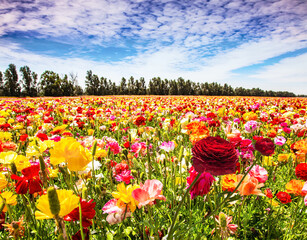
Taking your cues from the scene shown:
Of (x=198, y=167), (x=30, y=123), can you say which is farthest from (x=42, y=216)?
(x=30, y=123)

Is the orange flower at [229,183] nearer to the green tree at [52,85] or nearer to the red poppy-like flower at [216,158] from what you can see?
the red poppy-like flower at [216,158]

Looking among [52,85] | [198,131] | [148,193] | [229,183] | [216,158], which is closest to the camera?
[216,158]

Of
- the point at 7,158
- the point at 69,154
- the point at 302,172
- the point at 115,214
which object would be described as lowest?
the point at 115,214

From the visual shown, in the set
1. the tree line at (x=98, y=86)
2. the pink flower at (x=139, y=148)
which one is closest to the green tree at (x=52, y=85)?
the tree line at (x=98, y=86)

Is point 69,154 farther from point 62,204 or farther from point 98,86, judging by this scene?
point 98,86

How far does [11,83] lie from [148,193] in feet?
197

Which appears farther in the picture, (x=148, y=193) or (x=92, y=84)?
(x=92, y=84)

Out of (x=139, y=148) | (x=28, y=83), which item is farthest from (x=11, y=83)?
(x=139, y=148)

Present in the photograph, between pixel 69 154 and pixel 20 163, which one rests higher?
pixel 69 154

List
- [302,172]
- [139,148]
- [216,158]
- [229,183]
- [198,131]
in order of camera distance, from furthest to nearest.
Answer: [139,148]
[198,131]
[302,172]
[229,183]
[216,158]

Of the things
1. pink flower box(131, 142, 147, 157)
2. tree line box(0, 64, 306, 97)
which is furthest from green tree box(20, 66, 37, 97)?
pink flower box(131, 142, 147, 157)

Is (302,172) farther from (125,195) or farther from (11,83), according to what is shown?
(11,83)

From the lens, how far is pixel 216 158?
497 mm

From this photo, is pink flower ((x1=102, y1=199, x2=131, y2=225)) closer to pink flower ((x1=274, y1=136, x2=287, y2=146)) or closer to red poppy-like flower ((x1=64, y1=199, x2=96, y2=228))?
red poppy-like flower ((x1=64, y1=199, x2=96, y2=228))
